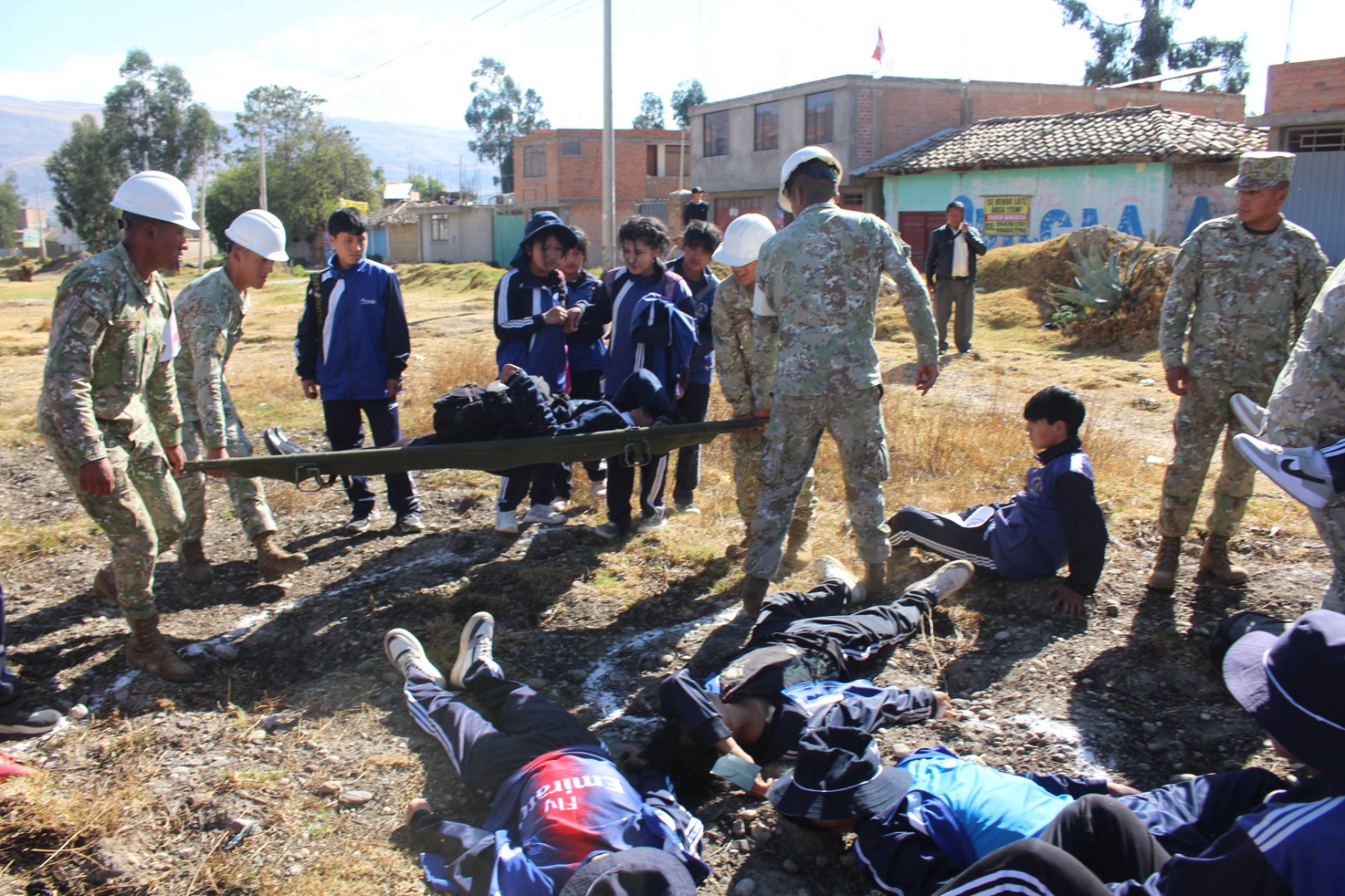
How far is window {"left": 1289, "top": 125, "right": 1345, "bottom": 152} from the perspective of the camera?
16.9 metres

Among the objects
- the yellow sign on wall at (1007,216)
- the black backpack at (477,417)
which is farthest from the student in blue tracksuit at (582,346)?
the yellow sign on wall at (1007,216)

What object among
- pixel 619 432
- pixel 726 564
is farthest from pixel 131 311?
pixel 726 564

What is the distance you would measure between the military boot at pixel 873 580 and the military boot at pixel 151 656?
9.59 ft

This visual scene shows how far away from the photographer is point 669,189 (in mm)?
46875

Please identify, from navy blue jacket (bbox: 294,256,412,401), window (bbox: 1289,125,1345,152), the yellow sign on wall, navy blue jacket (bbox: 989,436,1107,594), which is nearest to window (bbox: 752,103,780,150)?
the yellow sign on wall

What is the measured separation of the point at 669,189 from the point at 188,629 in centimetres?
4482

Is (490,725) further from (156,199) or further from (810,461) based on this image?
(156,199)

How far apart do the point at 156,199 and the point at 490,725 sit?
238cm

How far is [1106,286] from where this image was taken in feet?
40.9

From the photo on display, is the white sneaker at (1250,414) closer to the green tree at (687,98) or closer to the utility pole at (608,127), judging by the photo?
the utility pole at (608,127)

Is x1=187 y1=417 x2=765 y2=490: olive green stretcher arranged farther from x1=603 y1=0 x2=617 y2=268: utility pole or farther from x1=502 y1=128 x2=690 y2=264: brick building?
x1=502 y1=128 x2=690 y2=264: brick building

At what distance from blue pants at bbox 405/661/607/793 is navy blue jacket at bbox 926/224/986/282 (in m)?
9.48

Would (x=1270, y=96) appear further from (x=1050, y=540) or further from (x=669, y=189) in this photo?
(x=669, y=189)

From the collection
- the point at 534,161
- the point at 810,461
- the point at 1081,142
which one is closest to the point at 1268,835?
the point at 810,461
